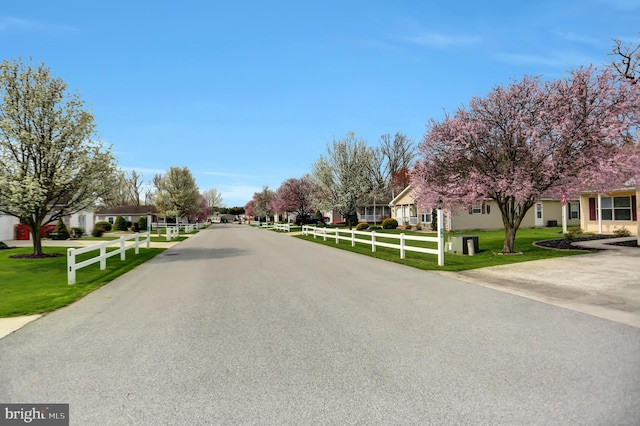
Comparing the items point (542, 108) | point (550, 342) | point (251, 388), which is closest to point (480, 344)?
point (550, 342)

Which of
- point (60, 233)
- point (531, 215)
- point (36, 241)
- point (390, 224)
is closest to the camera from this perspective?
point (36, 241)

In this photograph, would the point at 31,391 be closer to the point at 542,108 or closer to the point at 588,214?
the point at 542,108

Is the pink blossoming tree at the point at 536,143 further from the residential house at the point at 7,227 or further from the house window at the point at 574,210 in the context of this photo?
the residential house at the point at 7,227

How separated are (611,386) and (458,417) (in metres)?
1.69

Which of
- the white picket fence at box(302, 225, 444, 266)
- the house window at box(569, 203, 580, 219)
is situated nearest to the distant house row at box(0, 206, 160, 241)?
the white picket fence at box(302, 225, 444, 266)

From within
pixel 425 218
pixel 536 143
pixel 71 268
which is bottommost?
pixel 71 268

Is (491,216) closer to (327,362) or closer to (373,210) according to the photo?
(373,210)

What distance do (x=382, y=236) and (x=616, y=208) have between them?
53.3ft

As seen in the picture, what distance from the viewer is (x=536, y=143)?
15.4 meters

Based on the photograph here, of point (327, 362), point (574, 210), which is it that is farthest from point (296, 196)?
point (327, 362)

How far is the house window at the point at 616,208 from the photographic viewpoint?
23.9m

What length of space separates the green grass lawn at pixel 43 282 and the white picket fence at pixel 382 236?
10.1 metres

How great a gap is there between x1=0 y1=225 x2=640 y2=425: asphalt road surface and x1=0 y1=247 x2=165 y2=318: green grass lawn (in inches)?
33.7

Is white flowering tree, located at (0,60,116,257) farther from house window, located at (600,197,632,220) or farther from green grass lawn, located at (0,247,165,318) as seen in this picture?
house window, located at (600,197,632,220)
